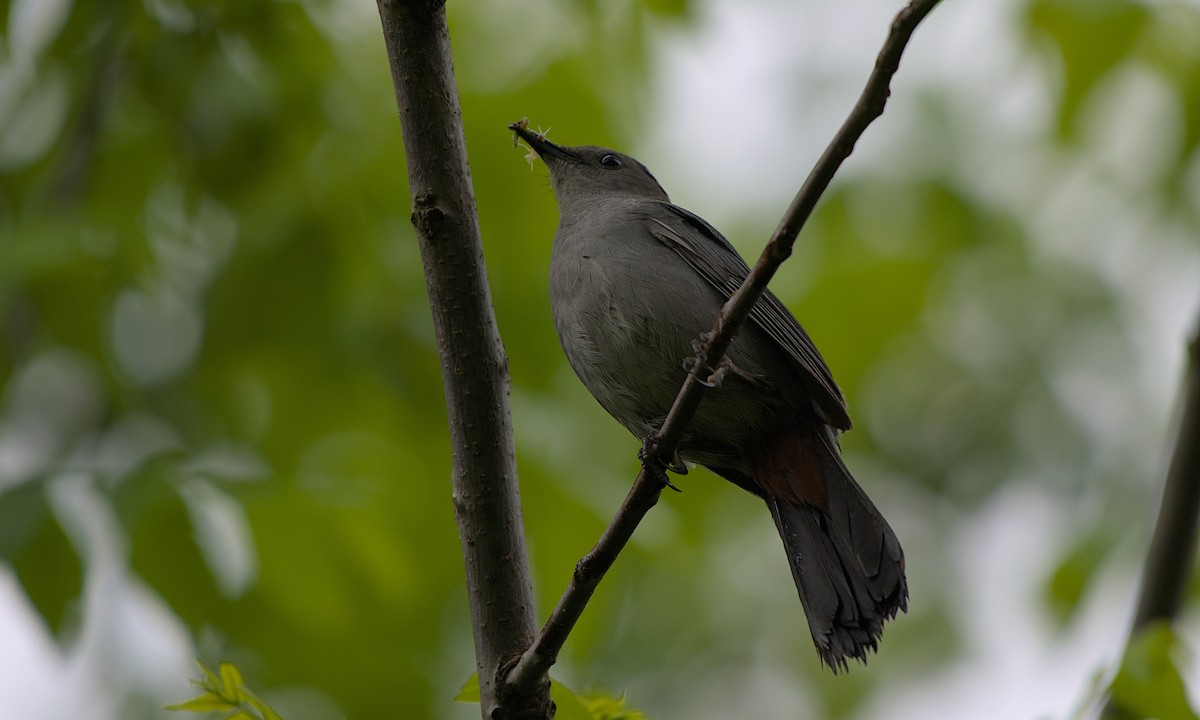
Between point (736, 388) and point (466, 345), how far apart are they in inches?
47.0

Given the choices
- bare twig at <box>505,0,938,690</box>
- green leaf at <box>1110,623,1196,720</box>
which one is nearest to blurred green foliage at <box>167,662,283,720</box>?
bare twig at <box>505,0,938,690</box>

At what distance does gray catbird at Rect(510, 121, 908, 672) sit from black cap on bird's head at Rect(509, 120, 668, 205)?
0.81 m

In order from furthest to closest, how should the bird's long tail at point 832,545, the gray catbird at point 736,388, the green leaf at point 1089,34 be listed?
the green leaf at point 1089,34 < the gray catbird at point 736,388 < the bird's long tail at point 832,545

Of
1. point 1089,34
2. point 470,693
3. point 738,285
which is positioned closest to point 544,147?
point 738,285

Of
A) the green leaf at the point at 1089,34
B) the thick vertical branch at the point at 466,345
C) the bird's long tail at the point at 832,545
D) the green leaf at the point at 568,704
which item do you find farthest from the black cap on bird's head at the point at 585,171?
the green leaf at the point at 568,704

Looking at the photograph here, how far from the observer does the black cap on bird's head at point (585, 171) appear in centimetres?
460

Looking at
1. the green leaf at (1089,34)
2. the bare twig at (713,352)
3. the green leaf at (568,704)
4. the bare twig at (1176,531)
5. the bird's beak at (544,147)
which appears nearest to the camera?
the bare twig at (713,352)

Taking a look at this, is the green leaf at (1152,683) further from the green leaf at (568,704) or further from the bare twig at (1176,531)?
the green leaf at (568,704)

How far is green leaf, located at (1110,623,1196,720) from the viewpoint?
8.16ft

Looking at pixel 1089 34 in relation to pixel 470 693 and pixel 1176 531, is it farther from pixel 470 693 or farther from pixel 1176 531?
pixel 470 693

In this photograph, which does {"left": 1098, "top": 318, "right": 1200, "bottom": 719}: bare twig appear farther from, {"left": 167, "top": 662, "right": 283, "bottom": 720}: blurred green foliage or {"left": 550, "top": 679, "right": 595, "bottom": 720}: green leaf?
{"left": 167, "top": 662, "right": 283, "bottom": 720}: blurred green foliage

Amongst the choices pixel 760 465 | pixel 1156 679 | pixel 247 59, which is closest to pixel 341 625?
pixel 760 465

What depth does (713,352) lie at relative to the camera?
241cm

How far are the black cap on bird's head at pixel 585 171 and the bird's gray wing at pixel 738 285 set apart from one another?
0.52 metres
